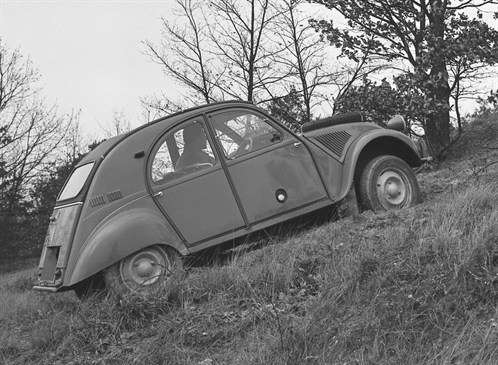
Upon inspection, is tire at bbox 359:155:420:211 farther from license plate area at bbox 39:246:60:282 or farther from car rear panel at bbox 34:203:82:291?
license plate area at bbox 39:246:60:282

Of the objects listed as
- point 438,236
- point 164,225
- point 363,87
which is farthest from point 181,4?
point 438,236

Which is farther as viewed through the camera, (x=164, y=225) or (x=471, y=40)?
(x=471, y=40)

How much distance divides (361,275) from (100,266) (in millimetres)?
2338

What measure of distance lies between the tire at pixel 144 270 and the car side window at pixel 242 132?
1246mm

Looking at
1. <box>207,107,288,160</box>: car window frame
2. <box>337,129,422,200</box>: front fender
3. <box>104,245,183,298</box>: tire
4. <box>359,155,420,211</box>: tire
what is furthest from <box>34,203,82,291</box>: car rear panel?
<box>359,155,420,211</box>: tire

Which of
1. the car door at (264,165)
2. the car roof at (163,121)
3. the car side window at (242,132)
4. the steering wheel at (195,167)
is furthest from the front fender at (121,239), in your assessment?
the car side window at (242,132)

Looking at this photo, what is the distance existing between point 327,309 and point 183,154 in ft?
8.56

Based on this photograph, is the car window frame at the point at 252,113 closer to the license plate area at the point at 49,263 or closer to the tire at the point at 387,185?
the tire at the point at 387,185

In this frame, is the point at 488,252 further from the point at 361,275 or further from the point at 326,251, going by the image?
the point at 326,251

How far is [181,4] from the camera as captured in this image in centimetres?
2188

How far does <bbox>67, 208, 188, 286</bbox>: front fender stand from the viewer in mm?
5188

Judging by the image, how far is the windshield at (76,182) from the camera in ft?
19.1

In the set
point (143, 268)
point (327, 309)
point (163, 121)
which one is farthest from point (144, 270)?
point (327, 309)

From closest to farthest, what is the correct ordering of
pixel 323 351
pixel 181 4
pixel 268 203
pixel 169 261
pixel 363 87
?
pixel 323 351 → pixel 169 261 → pixel 268 203 → pixel 363 87 → pixel 181 4
